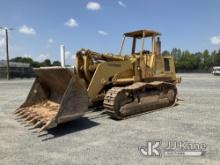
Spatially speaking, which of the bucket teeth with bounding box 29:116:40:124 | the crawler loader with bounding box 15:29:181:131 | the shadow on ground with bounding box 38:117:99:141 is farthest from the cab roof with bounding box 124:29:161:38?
the bucket teeth with bounding box 29:116:40:124

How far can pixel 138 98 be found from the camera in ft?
28.2

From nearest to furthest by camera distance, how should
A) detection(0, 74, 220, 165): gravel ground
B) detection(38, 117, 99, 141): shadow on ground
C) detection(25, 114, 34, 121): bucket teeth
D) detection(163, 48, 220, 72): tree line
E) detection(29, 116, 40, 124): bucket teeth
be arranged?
detection(0, 74, 220, 165): gravel ground < detection(38, 117, 99, 141): shadow on ground < detection(29, 116, 40, 124): bucket teeth < detection(25, 114, 34, 121): bucket teeth < detection(163, 48, 220, 72): tree line

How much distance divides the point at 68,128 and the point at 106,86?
2.20 meters

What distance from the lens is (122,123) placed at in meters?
7.49

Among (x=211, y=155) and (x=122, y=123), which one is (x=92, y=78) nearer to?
(x=122, y=123)

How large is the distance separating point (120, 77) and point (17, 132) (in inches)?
146

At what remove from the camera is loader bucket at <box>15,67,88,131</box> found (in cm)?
649

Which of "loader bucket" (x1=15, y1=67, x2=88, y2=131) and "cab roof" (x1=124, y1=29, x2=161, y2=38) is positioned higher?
"cab roof" (x1=124, y1=29, x2=161, y2=38)

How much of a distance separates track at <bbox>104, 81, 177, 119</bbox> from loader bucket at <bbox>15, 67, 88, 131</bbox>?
1.16m

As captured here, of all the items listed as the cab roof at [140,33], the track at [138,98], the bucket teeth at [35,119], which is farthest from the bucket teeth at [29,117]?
the cab roof at [140,33]

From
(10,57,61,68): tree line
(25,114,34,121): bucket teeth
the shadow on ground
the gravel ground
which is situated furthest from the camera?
(10,57,61,68): tree line

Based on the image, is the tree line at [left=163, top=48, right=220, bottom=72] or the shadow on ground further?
the tree line at [left=163, top=48, right=220, bottom=72]

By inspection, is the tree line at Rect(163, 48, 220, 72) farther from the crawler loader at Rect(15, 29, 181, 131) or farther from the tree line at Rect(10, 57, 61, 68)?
the crawler loader at Rect(15, 29, 181, 131)

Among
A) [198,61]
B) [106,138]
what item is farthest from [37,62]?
[106,138]
